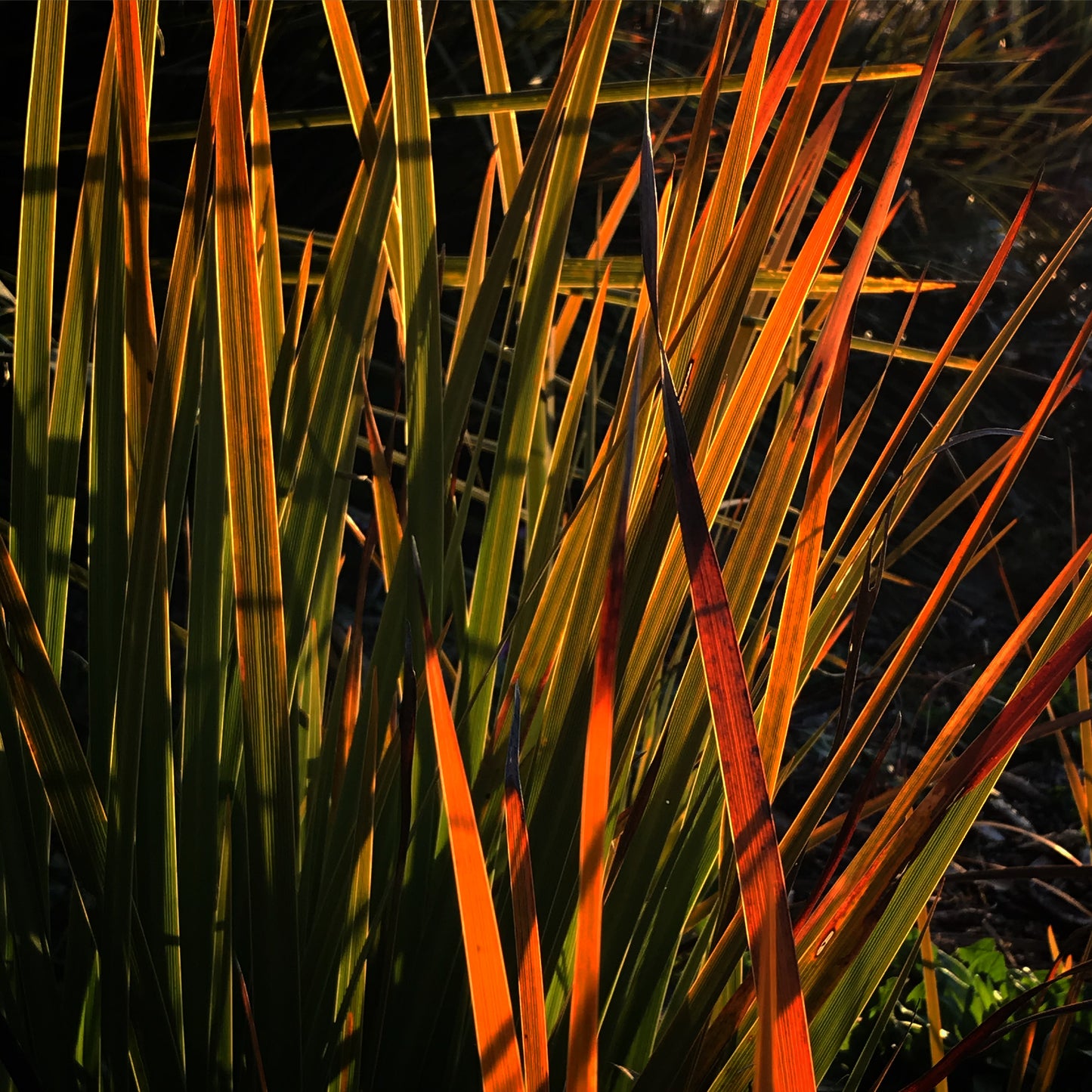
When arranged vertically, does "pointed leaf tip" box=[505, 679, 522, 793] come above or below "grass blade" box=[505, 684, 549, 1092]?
above

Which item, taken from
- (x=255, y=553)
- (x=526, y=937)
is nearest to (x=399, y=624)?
(x=255, y=553)

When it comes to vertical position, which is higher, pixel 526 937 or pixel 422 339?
pixel 422 339

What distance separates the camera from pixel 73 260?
0.50m

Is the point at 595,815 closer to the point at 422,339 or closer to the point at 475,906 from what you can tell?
the point at 475,906

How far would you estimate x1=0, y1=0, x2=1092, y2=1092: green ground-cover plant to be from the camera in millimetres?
364

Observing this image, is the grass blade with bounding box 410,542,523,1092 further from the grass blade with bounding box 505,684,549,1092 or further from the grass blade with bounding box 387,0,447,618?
the grass blade with bounding box 387,0,447,618

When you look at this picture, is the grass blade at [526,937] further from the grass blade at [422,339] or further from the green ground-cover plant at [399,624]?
the grass blade at [422,339]

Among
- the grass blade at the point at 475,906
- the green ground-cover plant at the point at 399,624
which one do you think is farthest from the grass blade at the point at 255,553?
the grass blade at the point at 475,906

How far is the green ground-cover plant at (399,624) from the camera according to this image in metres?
0.36

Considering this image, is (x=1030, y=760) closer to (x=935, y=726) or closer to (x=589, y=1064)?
(x=935, y=726)

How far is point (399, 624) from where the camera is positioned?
0.46 metres

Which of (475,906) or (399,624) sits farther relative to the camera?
(399,624)

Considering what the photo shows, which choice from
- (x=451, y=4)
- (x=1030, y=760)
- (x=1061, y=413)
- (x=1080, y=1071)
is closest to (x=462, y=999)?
(x=1080, y=1071)

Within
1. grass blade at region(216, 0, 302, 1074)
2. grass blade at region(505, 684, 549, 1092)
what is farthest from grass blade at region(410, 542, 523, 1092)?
grass blade at region(216, 0, 302, 1074)
